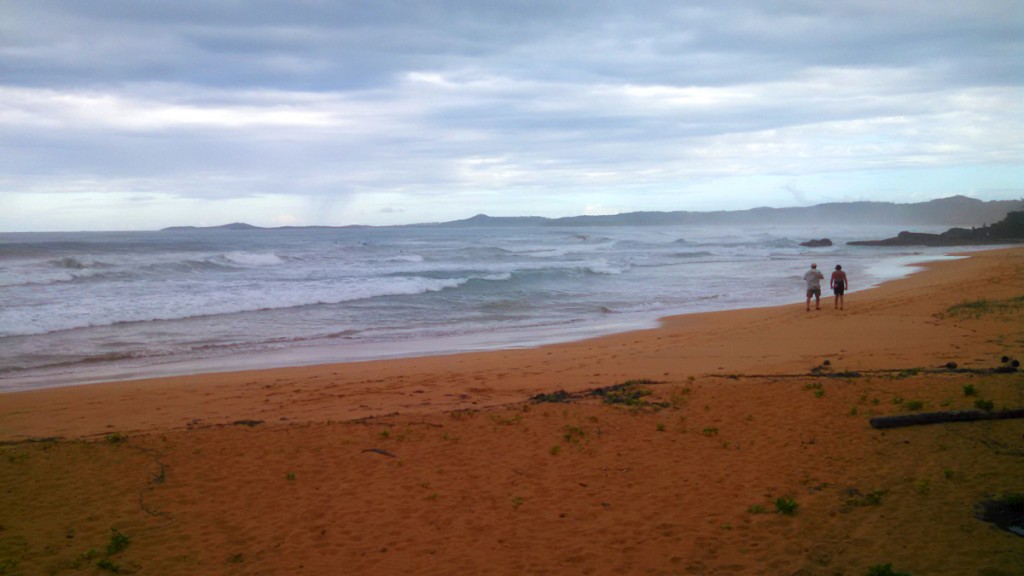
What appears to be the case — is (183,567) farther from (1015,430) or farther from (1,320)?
(1,320)

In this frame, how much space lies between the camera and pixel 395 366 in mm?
12797

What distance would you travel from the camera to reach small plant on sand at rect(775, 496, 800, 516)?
550 cm

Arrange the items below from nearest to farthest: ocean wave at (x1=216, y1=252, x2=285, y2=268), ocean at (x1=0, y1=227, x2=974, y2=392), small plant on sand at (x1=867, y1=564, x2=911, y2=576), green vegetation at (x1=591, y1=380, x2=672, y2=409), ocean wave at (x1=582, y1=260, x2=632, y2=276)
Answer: small plant on sand at (x1=867, y1=564, x2=911, y2=576), green vegetation at (x1=591, y1=380, x2=672, y2=409), ocean at (x1=0, y1=227, x2=974, y2=392), ocean wave at (x1=582, y1=260, x2=632, y2=276), ocean wave at (x1=216, y1=252, x2=285, y2=268)

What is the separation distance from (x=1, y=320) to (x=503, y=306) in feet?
46.3

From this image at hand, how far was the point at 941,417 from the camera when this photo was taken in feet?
22.9

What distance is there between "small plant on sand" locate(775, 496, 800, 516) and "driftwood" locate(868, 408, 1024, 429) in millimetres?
2116

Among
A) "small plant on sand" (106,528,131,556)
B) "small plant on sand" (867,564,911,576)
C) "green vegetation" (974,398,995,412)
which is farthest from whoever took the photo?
"green vegetation" (974,398,995,412)

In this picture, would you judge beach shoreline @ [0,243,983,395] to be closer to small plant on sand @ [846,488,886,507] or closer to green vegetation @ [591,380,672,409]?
green vegetation @ [591,380,672,409]

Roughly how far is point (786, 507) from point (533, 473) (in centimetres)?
224

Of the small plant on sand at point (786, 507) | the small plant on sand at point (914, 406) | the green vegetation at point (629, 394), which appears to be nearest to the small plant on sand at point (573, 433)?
the green vegetation at point (629, 394)

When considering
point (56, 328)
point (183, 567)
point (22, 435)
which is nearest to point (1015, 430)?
point (183, 567)

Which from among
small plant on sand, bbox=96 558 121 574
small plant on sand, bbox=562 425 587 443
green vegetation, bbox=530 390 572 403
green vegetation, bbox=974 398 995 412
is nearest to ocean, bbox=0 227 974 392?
green vegetation, bbox=530 390 572 403

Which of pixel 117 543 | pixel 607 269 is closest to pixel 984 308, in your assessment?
pixel 117 543

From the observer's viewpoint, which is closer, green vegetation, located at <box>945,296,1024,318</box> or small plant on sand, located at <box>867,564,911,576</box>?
small plant on sand, located at <box>867,564,911,576</box>
